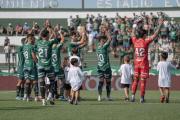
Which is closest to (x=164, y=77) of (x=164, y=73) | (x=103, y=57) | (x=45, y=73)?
(x=164, y=73)

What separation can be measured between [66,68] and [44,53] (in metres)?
3.98

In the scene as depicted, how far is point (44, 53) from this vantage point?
2145 cm

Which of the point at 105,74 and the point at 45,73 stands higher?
the point at 45,73

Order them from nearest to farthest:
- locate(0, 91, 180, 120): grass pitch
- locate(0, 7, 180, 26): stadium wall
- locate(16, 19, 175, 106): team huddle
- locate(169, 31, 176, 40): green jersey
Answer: locate(0, 91, 180, 120): grass pitch
locate(16, 19, 175, 106): team huddle
locate(169, 31, 176, 40): green jersey
locate(0, 7, 180, 26): stadium wall

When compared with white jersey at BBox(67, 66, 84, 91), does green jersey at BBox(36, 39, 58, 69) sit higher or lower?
higher

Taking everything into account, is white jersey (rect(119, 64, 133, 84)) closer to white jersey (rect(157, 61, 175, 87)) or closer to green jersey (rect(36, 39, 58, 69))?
white jersey (rect(157, 61, 175, 87))

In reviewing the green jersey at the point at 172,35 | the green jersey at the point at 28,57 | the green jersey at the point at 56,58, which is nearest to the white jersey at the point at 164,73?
the green jersey at the point at 56,58

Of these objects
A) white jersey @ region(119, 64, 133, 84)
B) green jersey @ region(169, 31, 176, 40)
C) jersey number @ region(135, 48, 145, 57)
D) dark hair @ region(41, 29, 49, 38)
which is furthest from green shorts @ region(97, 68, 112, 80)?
green jersey @ region(169, 31, 176, 40)

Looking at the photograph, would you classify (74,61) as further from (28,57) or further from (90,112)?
(90,112)

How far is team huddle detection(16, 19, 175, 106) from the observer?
21.5 meters

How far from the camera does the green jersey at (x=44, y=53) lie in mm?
21375

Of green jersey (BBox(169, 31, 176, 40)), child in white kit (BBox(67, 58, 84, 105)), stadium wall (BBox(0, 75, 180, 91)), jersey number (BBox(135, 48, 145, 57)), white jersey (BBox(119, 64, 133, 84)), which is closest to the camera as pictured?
child in white kit (BBox(67, 58, 84, 105))

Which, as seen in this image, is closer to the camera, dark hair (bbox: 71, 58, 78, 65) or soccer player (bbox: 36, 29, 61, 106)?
soccer player (bbox: 36, 29, 61, 106)

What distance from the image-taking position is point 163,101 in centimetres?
2272
